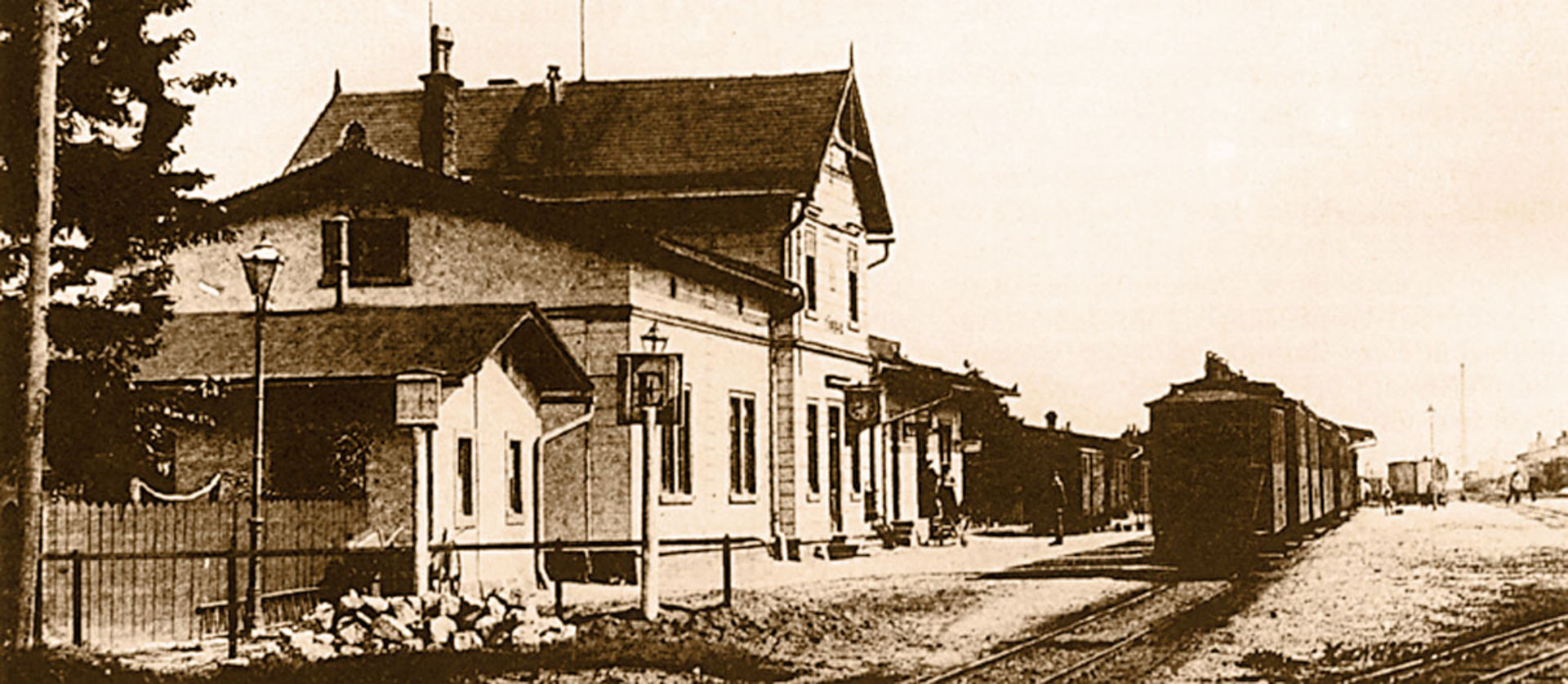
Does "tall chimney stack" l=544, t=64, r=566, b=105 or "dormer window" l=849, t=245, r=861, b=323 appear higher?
"tall chimney stack" l=544, t=64, r=566, b=105

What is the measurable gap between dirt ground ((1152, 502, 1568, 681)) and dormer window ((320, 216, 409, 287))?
39.1 feet

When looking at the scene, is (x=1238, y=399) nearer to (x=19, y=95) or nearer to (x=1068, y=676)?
(x=1068, y=676)

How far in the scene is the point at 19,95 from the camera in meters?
13.3

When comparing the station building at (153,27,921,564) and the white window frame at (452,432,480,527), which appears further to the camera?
the station building at (153,27,921,564)

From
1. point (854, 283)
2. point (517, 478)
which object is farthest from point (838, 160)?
point (517, 478)

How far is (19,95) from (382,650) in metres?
4.94

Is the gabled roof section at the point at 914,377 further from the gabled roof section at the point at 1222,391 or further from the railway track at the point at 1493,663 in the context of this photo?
the railway track at the point at 1493,663

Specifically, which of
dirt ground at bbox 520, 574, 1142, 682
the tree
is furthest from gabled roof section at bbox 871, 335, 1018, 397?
the tree

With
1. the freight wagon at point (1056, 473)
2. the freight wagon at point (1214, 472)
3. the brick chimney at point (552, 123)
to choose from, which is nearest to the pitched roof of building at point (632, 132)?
the brick chimney at point (552, 123)

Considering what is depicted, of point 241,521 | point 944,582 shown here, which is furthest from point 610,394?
point 241,521

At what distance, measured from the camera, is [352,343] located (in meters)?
21.0

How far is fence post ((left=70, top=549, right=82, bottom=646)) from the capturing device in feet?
48.9

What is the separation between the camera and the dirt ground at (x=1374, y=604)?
51.0 ft

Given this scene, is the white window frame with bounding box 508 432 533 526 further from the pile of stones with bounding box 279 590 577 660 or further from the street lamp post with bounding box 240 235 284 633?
the pile of stones with bounding box 279 590 577 660
